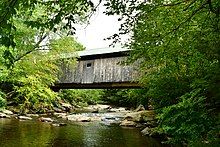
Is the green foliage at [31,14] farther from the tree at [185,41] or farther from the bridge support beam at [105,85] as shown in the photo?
the bridge support beam at [105,85]

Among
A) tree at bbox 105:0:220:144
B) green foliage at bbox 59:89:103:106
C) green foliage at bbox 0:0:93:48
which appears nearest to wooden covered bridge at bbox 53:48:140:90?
green foliage at bbox 59:89:103:106

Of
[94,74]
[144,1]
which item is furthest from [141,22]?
[94,74]

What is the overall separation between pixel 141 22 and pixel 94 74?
1525 centimetres

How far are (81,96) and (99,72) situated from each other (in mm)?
13137

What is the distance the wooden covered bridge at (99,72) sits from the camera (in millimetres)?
18156

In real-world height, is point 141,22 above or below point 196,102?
above

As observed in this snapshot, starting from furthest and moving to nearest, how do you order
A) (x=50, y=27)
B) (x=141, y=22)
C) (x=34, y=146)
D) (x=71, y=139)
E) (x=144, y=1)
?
(x=71, y=139) → (x=34, y=146) → (x=141, y=22) → (x=144, y=1) → (x=50, y=27)

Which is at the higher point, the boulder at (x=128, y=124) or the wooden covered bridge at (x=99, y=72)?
the wooden covered bridge at (x=99, y=72)

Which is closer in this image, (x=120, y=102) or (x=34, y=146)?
(x=34, y=146)

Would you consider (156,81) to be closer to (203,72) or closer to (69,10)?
(203,72)

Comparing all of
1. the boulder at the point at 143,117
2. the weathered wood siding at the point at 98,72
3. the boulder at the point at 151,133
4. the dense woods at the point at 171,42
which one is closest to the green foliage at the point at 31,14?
the dense woods at the point at 171,42

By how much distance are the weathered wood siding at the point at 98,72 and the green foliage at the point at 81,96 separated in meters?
5.23

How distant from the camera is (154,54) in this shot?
555 centimetres

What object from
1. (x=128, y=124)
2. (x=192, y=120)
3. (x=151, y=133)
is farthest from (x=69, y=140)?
(x=128, y=124)
